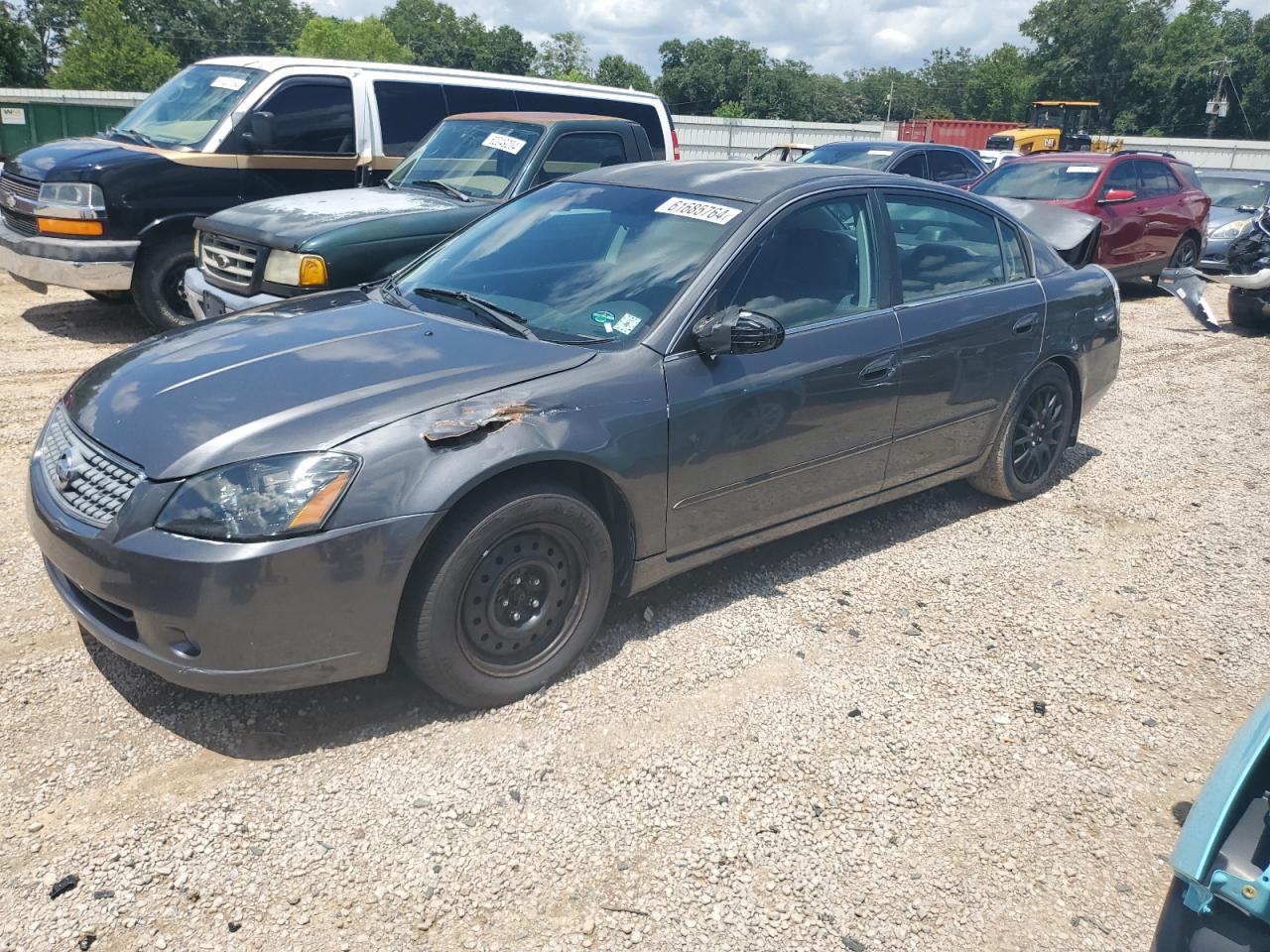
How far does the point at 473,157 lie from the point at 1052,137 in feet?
112

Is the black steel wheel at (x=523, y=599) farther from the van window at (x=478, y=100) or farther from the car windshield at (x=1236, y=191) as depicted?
the car windshield at (x=1236, y=191)

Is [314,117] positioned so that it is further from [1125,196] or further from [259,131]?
[1125,196]

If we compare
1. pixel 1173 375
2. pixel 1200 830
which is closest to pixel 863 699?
pixel 1200 830

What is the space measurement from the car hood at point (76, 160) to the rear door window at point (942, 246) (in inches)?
234

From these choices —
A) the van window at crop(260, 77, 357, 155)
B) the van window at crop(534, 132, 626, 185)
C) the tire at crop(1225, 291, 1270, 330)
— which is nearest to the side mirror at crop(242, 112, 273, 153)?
the van window at crop(260, 77, 357, 155)

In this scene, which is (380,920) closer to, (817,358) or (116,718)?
(116,718)

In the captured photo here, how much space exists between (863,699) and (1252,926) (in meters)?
1.79

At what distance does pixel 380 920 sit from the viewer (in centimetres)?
247

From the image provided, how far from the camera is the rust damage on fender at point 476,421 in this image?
2.99 m

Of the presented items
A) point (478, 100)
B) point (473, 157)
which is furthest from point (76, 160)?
point (478, 100)

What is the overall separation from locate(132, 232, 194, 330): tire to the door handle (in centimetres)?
Result: 578

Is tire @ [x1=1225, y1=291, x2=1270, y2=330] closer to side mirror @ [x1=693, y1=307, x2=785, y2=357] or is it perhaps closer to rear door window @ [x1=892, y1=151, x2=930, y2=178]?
rear door window @ [x1=892, y1=151, x2=930, y2=178]

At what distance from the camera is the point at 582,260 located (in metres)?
3.98

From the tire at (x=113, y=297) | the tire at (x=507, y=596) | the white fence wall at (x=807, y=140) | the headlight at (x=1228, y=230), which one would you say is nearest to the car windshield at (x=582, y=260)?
the tire at (x=507, y=596)
